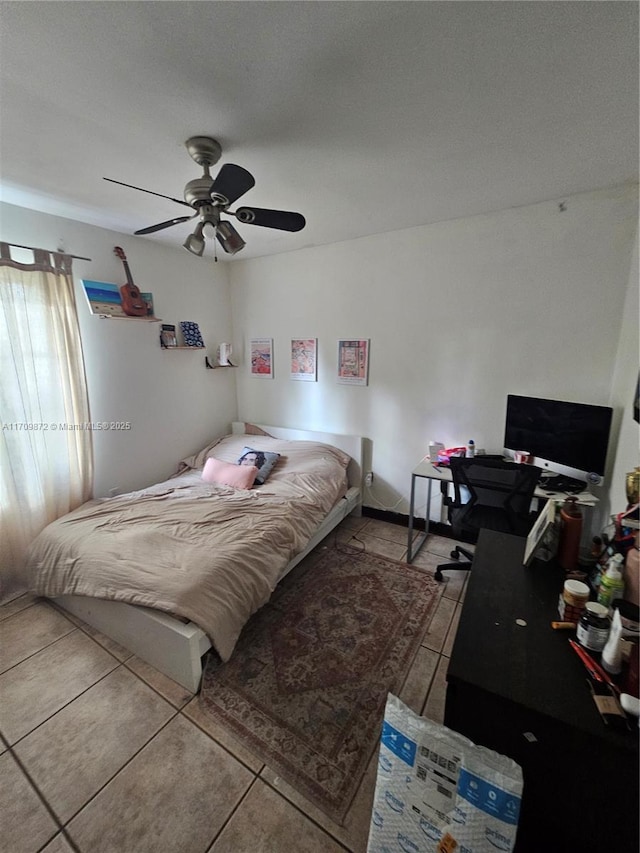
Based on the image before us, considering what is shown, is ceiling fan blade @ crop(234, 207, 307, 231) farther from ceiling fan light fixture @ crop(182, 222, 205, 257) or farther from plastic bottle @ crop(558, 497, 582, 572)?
plastic bottle @ crop(558, 497, 582, 572)

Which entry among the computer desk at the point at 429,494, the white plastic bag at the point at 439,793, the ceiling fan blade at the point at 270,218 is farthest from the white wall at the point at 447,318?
the white plastic bag at the point at 439,793

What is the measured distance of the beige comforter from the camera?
5.36 ft

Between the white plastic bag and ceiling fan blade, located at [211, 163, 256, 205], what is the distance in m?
1.88

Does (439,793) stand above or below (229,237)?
below

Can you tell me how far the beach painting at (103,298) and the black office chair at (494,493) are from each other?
2743 mm

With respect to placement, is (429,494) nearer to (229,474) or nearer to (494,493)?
(494,493)

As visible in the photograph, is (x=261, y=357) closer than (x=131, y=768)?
No

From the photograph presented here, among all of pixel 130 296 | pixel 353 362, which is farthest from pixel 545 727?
pixel 130 296

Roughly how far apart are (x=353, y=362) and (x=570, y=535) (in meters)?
2.15

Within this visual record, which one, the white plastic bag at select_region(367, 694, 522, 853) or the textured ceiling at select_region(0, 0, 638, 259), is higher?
the textured ceiling at select_region(0, 0, 638, 259)

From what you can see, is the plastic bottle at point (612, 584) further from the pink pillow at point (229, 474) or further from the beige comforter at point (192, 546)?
the pink pillow at point (229, 474)

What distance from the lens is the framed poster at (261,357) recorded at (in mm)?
3517

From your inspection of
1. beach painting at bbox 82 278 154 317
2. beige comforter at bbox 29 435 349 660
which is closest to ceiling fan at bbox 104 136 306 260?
beach painting at bbox 82 278 154 317

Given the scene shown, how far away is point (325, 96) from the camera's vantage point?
4.09ft
